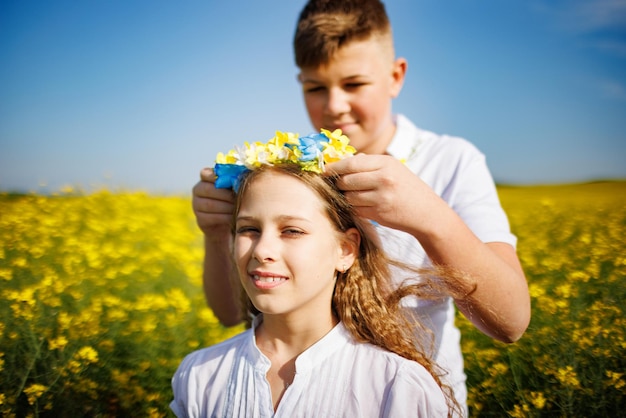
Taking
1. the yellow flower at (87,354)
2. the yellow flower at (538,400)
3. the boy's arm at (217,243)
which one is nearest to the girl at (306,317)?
the boy's arm at (217,243)

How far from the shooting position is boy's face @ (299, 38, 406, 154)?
2191mm

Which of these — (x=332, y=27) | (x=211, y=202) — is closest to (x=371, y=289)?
(x=211, y=202)

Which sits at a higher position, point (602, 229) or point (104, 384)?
point (602, 229)

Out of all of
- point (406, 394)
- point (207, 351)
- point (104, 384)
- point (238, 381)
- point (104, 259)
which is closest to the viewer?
point (406, 394)

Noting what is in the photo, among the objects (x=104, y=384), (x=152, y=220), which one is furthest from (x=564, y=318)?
(x=152, y=220)

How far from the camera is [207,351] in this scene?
1.80 meters

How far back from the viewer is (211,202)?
1839 millimetres

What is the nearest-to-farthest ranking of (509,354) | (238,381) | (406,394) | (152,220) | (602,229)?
(406,394) → (238,381) → (509,354) → (602,229) → (152,220)

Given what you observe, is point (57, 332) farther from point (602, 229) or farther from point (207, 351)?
point (602, 229)

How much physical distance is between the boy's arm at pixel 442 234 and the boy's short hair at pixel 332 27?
896mm

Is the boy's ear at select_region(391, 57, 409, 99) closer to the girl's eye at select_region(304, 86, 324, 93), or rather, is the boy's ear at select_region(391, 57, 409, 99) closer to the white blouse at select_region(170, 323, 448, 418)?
the girl's eye at select_region(304, 86, 324, 93)

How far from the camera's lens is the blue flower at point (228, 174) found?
1.71 m

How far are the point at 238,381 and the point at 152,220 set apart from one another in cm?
419

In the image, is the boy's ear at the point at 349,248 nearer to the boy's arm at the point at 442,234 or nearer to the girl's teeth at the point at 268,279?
the boy's arm at the point at 442,234
